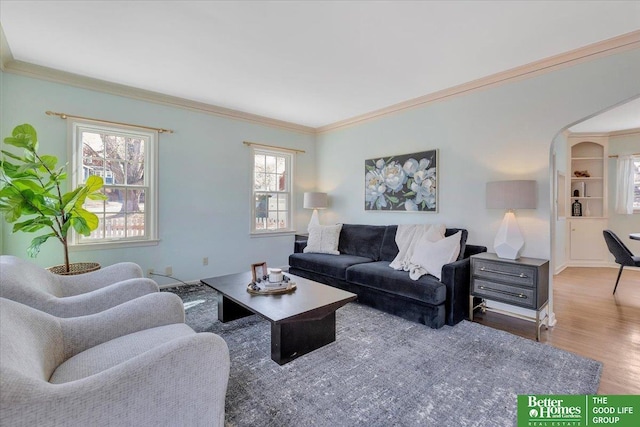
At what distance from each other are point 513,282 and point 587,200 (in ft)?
15.3

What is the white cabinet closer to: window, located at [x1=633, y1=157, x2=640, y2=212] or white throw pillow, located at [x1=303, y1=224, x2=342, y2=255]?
window, located at [x1=633, y1=157, x2=640, y2=212]

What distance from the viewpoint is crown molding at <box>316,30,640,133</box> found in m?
2.39

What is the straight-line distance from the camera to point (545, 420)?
61.4 inches

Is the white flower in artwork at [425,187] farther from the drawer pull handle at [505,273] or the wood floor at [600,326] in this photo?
the wood floor at [600,326]

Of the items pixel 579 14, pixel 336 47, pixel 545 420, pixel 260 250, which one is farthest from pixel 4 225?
pixel 579 14

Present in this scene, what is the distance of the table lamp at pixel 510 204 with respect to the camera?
2.70 m

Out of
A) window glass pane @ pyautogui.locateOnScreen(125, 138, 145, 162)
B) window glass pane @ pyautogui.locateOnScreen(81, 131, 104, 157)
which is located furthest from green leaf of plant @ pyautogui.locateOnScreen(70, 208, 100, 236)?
window glass pane @ pyautogui.locateOnScreen(125, 138, 145, 162)

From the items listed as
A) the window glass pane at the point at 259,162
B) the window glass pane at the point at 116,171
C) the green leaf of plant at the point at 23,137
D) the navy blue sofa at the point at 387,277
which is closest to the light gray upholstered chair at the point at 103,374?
the green leaf of plant at the point at 23,137

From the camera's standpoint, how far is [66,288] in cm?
210

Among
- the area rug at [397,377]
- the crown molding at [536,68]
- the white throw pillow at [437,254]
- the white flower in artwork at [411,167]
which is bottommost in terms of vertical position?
the area rug at [397,377]

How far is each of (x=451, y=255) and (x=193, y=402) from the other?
2.50m

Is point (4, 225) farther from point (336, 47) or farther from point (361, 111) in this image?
point (361, 111)

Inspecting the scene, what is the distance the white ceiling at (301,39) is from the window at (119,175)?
627 mm

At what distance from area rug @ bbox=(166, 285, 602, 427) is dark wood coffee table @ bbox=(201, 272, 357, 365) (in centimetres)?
9
